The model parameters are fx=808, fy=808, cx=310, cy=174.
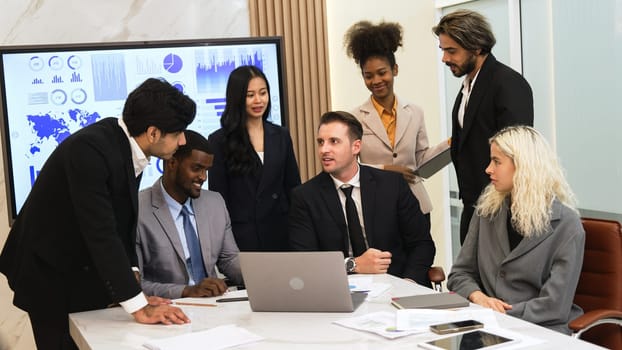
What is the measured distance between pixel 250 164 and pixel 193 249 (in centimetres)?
63

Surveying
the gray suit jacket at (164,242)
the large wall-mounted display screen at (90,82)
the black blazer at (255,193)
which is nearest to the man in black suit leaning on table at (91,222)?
the gray suit jacket at (164,242)

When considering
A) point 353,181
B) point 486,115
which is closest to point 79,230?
point 353,181

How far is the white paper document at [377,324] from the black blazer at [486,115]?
4.41 ft

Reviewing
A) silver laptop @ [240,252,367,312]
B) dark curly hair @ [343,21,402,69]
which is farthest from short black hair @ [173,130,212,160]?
dark curly hair @ [343,21,402,69]

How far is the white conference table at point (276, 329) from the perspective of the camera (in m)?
2.29

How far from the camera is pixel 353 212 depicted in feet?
12.3

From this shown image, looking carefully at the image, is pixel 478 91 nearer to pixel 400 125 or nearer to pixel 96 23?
pixel 400 125

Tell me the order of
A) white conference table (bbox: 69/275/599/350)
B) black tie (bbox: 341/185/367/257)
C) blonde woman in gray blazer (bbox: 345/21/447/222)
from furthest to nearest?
blonde woman in gray blazer (bbox: 345/21/447/222) → black tie (bbox: 341/185/367/257) → white conference table (bbox: 69/275/599/350)

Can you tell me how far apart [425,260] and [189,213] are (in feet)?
3.70

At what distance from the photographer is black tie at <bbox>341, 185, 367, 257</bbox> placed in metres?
3.72

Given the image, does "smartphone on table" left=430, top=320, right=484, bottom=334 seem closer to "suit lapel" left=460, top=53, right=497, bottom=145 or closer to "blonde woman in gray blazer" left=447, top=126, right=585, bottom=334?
"blonde woman in gray blazer" left=447, top=126, right=585, bottom=334

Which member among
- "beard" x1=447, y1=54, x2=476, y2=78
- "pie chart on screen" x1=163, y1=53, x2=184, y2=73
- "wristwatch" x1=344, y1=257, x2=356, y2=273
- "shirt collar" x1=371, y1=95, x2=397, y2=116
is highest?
"pie chart on screen" x1=163, y1=53, x2=184, y2=73

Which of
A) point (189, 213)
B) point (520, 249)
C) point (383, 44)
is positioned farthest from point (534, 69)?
point (189, 213)

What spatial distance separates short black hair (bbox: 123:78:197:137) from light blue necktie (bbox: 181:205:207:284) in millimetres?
886
